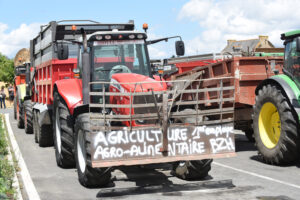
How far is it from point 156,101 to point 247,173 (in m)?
2.59

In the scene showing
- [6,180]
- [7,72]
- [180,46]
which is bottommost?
[6,180]

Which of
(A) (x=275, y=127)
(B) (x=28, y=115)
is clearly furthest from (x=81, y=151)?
(B) (x=28, y=115)

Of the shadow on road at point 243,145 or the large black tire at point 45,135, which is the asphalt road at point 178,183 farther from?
the large black tire at point 45,135

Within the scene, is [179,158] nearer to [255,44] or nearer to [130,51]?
[130,51]

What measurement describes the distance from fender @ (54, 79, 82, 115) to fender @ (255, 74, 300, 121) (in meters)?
3.77

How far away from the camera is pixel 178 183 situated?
7.57m

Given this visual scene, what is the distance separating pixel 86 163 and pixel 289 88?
166 inches

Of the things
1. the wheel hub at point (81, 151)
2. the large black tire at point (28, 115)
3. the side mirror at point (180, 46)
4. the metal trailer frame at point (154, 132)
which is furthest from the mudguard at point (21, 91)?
the metal trailer frame at point (154, 132)

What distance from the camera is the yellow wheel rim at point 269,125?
9.39 metres

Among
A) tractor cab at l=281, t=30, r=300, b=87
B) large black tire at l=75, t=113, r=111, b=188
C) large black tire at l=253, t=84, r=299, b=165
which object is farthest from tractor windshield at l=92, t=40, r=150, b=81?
tractor cab at l=281, t=30, r=300, b=87

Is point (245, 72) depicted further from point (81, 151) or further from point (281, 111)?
point (81, 151)

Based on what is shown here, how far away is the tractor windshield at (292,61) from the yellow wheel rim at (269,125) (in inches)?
29.1

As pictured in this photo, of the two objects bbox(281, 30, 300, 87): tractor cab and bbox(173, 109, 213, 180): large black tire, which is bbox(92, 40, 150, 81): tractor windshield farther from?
bbox(281, 30, 300, 87): tractor cab

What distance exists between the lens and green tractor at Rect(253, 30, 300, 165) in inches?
339
